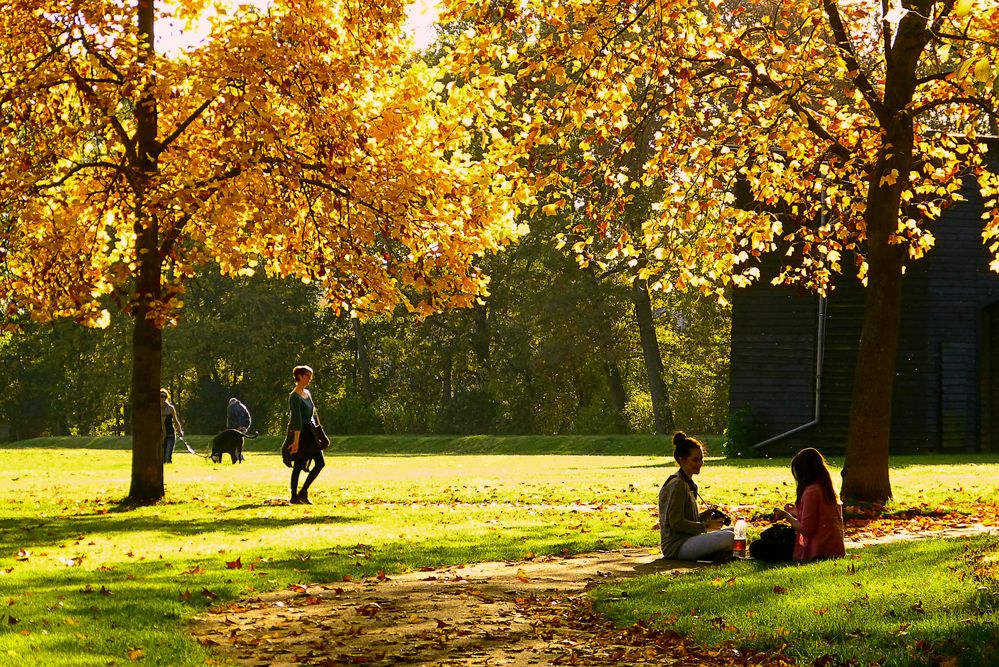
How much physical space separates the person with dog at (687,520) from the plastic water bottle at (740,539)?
0.07m

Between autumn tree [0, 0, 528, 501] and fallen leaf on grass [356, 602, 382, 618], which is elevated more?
autumn tree [0, 0, 528, 501]

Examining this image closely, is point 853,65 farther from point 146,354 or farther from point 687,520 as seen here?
point 146,354

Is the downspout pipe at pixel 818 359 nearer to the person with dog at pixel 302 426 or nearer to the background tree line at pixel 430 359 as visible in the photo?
the person with dog at pixel 302 426

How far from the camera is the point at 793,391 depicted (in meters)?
34.1

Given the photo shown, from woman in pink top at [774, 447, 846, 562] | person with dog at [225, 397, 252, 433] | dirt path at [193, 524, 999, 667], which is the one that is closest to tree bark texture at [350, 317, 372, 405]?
person with dog at [225, 397, 252, 433]

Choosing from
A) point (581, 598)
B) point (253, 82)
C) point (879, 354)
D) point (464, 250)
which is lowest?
point (581, 598)

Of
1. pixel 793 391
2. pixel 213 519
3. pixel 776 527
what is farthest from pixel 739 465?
pixel 776 527

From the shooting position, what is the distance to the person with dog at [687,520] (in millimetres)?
11719

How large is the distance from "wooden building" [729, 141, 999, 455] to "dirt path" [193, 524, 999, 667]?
22.6 meters

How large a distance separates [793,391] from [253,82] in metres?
21.7

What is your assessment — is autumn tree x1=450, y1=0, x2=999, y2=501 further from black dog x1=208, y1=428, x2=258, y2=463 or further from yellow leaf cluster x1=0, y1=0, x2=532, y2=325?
black dog x1=208, y1=428, x2=258, y2=463

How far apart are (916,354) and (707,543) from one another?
→ 931 inches

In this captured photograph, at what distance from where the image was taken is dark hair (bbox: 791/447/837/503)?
36.0 ft

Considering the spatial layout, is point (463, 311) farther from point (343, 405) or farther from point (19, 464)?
point (19, 464)
